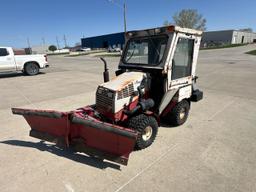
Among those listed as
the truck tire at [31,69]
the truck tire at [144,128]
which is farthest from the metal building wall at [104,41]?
the truck tire at [144,128]

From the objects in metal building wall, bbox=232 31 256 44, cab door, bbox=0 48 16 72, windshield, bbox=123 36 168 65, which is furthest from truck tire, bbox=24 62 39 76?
metal building wall, bbox=232 31 256 44

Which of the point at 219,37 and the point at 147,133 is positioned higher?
the point at 219,37

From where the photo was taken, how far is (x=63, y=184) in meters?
2.61

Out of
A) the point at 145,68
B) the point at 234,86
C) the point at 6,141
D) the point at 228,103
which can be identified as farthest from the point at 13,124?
the point at 234,86

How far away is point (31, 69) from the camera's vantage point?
12906mm

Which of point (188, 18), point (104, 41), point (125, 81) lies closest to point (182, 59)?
point (125, 81)

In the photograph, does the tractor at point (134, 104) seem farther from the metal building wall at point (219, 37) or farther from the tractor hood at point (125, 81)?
the metal building wall at point (219, 37)

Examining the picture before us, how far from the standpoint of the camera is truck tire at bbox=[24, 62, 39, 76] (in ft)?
→ 41.7

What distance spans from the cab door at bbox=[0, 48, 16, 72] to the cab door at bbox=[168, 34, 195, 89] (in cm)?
1165

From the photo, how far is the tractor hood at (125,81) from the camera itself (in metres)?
3.18

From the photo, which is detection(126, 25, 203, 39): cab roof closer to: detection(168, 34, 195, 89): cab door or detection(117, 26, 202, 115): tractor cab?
detection(117, 26, 202, 115): tractor cab

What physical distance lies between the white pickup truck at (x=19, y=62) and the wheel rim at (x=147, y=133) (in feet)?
38.4

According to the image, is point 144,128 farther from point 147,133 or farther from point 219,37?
point 219,37

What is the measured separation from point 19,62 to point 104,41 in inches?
3298
